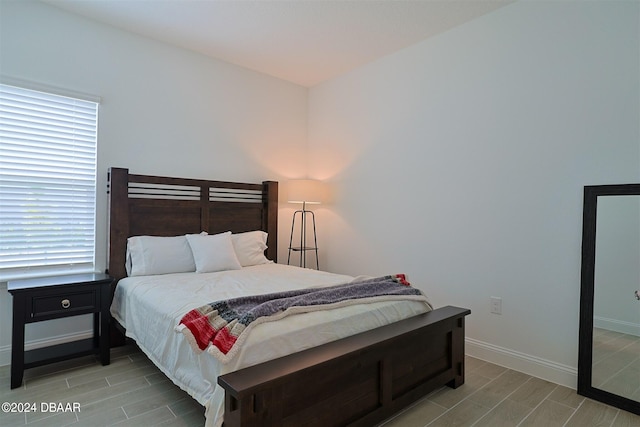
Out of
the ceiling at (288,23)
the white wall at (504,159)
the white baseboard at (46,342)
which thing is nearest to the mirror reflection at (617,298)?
the white wall at (504,159)

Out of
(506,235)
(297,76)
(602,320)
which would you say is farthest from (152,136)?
(602,320)

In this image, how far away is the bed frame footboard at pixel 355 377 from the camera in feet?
5.10

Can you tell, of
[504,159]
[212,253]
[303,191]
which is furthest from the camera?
[303,191]

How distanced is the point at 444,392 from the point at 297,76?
371 centimetres

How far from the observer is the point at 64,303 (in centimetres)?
266

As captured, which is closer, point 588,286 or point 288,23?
point 588,286

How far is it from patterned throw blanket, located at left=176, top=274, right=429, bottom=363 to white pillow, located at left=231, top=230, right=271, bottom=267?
147cm

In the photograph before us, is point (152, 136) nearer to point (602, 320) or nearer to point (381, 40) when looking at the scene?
point (381, 40)

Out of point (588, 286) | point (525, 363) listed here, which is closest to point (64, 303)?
point (525, 363)

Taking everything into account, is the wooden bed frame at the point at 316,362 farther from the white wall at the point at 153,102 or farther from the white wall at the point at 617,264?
the white wall at the point at 617,264

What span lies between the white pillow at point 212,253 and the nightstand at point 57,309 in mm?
762

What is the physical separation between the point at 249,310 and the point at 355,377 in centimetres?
65

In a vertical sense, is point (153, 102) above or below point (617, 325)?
above

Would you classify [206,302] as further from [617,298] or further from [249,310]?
[617,298]
